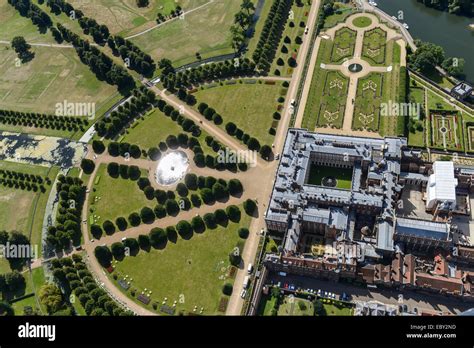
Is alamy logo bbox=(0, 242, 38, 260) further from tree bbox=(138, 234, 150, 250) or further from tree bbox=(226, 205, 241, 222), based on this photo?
tree bbox=(226, 205, 241, 222)

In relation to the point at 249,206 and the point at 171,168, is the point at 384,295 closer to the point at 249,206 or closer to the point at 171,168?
the point at 249,206

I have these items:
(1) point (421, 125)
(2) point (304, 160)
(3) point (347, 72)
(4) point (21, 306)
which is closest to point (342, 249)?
(2) point (304, 160)

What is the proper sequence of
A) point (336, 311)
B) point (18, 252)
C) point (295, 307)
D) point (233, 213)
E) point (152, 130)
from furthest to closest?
1. point (152, 130)
2. point (18, 252)
3. point (233, 213)
4. point (295, 307)
5. point (336, 311)

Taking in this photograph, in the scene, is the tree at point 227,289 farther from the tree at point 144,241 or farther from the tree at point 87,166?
the tree at point 87,166

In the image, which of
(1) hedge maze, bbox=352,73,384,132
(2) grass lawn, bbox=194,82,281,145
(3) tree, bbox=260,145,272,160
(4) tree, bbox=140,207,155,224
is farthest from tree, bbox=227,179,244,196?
(1) hedge maze, bbox=352,73,384,132

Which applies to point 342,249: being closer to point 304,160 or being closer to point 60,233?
point 304,160

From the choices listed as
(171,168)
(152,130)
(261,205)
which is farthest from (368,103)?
(152,130)
